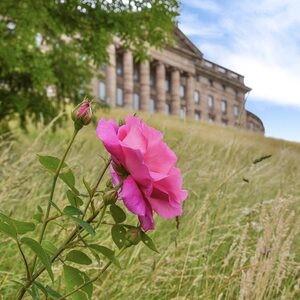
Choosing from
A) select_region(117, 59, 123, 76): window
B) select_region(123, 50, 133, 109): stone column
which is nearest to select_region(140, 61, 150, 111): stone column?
select_region(123, 50, 133, 109): stone column

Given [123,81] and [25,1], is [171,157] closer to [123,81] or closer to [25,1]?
[25,1]

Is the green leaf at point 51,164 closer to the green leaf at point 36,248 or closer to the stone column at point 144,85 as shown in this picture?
the green leaf at point 36,248

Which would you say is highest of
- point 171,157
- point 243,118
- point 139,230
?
point 243,118

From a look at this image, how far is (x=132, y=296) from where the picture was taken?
2672 mm

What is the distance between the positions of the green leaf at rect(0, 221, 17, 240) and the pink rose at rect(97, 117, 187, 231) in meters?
0.21

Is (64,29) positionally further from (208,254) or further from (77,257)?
(77,257)

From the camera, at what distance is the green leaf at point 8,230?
117cm

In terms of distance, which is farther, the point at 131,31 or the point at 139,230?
the point at 131,31

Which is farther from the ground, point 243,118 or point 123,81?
point 123,81

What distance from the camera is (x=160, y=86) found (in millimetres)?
60562

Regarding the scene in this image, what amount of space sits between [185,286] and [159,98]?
192 ft

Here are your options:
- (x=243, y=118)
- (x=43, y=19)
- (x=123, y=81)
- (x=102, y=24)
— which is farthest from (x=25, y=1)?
(x=123, y=81)

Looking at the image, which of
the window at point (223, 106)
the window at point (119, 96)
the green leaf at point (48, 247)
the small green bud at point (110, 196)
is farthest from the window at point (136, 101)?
the small green bud at point (110, 196)

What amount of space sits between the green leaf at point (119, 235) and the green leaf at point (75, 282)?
102 millimetres
